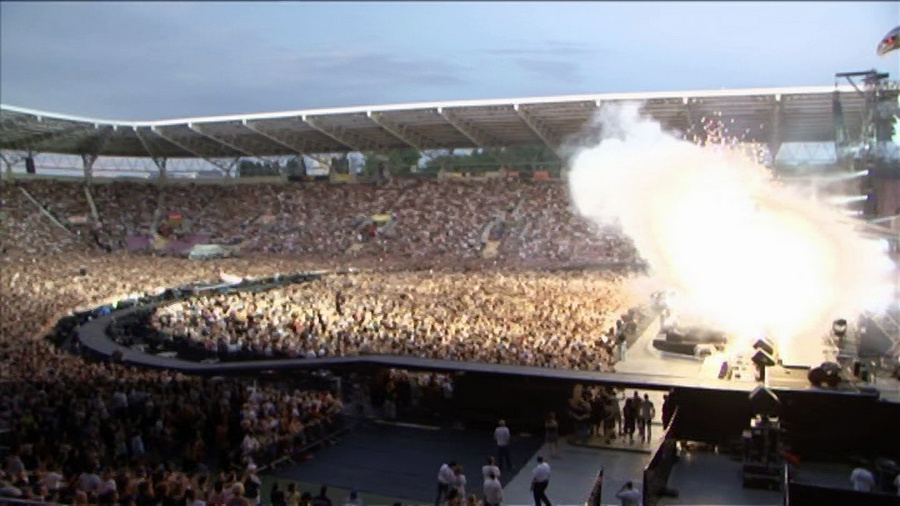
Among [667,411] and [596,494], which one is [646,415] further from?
[596,494]

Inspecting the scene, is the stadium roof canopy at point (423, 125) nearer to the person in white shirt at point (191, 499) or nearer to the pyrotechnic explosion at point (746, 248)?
the pyrotechnic explosion at point (746, 248)

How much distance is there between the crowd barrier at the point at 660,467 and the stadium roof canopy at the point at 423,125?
934 inches

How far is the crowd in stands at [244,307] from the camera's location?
31.4 feet

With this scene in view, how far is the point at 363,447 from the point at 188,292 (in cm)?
1613

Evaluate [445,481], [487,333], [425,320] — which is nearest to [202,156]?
[425,320]

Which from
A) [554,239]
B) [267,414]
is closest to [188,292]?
[267,414]

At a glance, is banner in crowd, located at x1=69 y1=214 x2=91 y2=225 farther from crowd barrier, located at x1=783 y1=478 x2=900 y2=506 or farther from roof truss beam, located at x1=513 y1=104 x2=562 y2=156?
crowd barrier, located at x1=783 y1=478 x2=900 y2=506

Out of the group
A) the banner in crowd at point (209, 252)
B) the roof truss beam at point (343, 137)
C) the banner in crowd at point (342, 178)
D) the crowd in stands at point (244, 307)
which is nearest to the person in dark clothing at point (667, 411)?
the crowd in stands at point (244, 307)

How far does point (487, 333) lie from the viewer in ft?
54.6

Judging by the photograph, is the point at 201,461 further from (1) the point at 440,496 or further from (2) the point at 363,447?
(1) the point at 440,496

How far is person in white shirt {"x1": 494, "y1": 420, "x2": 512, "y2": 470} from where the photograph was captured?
32.5ft

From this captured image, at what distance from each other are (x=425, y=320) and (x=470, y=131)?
2375cm

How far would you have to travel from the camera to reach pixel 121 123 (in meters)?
42.3

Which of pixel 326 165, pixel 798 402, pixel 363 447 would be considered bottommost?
pixel 363 447
